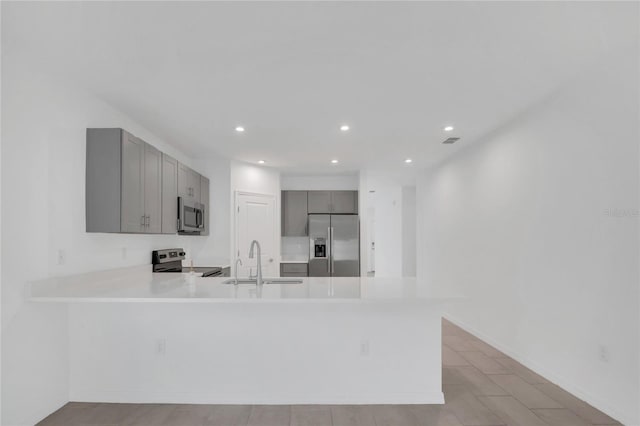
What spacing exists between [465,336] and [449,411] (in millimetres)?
2197

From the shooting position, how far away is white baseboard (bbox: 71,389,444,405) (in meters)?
2.80

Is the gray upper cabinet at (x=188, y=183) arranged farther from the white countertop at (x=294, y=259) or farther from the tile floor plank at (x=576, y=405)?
the tile floor plank at (x=576, y=405)

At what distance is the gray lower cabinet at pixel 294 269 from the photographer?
21.2ft

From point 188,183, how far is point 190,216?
0.41m

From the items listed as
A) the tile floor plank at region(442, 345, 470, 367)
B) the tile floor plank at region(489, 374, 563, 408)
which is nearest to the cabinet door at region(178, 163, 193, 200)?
the tile floor plank at region(442, 345, 470, 367)

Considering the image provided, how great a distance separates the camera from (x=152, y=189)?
3.50 m

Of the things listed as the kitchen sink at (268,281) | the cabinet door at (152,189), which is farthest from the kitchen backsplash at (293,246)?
the kitchen sink at (268,281)

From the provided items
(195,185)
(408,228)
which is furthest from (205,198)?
(408,228)

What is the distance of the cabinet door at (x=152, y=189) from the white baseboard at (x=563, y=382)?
3.76 meters

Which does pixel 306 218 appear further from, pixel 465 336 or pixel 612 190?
pixel 612 190

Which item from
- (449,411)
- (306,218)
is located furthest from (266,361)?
(306,218)

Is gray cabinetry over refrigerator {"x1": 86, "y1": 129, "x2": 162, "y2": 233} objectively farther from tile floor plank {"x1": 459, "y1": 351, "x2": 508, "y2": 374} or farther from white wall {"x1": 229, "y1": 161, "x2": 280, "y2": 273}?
tile floor plank {"x1": 459, "y1": 351, "x2": 508, "y2": 374}

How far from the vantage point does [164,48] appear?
232cm

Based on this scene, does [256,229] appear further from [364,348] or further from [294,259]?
[364,348]
